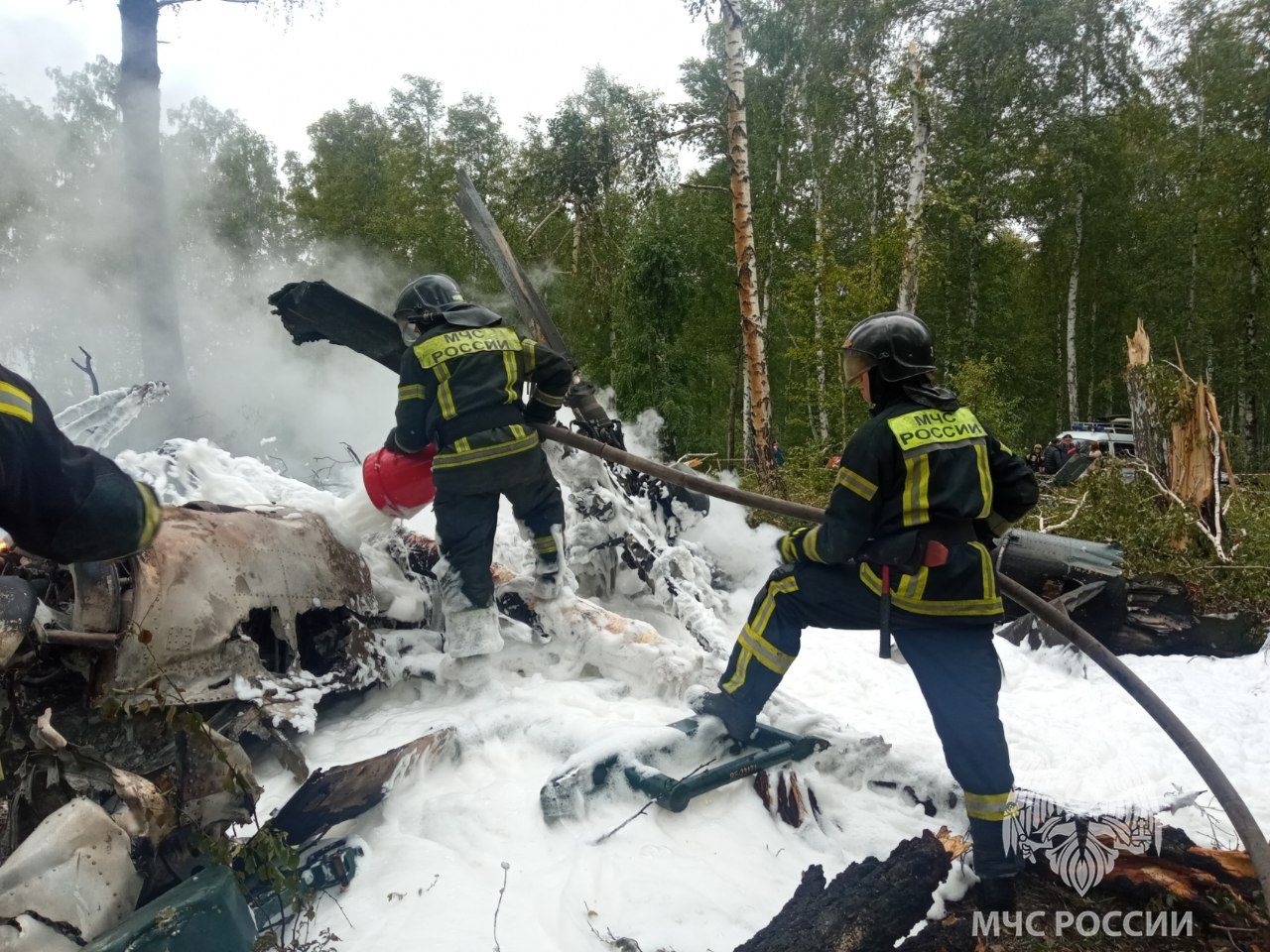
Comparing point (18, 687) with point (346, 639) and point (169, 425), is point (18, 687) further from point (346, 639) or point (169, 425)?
point (169, 425)

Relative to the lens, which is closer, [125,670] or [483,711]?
[125,670]

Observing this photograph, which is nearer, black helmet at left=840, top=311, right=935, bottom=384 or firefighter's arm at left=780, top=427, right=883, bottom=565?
firefighter's arm at left=780, top=427, right=883, bottom=565

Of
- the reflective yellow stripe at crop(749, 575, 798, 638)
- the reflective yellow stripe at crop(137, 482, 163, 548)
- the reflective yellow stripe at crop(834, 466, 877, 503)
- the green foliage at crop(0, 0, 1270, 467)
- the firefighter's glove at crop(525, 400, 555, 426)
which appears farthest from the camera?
the green foliage at crop(0, 0, 1270, 467)

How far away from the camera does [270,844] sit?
196cm

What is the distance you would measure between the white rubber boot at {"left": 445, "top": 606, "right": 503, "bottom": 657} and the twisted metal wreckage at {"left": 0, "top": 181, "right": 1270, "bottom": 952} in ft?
0.59

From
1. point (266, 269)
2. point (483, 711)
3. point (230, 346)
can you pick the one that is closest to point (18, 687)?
point (483, 711)

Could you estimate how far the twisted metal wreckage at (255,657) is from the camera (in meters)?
1.97

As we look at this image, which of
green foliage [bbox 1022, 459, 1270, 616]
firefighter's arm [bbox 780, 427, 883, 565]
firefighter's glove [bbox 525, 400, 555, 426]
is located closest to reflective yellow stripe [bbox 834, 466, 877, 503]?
firefighter's arm [bbox 780, 427, 883, 565]

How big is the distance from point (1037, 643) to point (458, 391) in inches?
145

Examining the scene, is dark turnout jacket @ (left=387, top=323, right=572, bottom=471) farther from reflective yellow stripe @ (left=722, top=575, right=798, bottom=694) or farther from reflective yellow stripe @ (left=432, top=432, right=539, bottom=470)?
reflective yellow stripe @ (left=722, top=575, right=798, bottom=694)

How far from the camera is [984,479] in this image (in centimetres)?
258

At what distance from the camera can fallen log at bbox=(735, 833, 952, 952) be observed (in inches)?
74.2

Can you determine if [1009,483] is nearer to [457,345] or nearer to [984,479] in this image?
[984,479]

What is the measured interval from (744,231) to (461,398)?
247 inches
